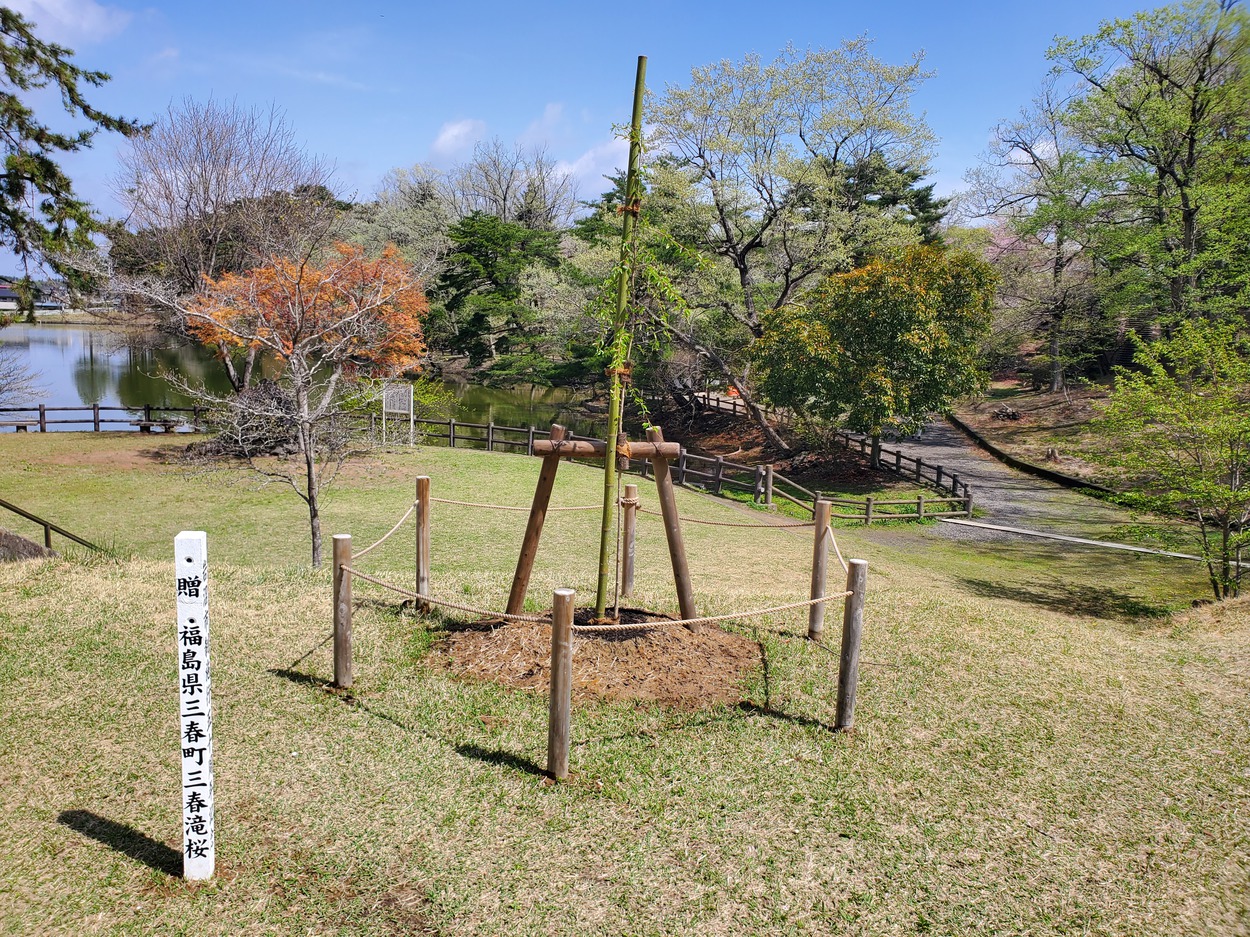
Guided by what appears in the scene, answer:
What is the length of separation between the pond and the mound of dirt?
2042 cm

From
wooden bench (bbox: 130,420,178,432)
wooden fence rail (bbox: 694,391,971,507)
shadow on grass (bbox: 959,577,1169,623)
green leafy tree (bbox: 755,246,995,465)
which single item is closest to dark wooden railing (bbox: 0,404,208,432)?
wooden bench (bbox: 130,420,178,432)

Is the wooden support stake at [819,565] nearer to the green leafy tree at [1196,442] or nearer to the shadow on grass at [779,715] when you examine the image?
the shadow on grass at [779,715]

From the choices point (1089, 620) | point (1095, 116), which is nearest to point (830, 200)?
point (1095, 116)

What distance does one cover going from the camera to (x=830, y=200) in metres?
26.8

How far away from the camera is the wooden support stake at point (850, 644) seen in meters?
5.48

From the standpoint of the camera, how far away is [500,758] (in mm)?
5066

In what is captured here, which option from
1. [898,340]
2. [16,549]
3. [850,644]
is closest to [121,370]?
[16,549]

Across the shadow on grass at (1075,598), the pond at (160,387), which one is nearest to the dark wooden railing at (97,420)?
the pond at (160,387)

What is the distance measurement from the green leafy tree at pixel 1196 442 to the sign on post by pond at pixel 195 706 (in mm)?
11783

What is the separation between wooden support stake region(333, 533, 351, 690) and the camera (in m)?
5.77

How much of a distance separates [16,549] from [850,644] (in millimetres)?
8924

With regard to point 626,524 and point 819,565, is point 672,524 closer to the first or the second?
point 626,524

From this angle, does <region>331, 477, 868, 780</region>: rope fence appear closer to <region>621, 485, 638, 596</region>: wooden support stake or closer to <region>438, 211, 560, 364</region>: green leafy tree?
<region>621, 485, 638, 596</region>: wooden support stake

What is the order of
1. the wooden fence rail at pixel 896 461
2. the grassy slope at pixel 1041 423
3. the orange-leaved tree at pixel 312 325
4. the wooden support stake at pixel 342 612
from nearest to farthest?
1. the wooden support stake at pixel 342 612
2. the orange-leaved tree at pixel 312 325
3. the wooden fence rail at pixel 896 461
4. the grassy slope at pixel 1041 423
